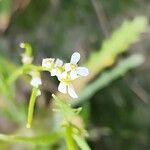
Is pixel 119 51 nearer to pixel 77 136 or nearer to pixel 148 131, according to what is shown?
pixel 148 131

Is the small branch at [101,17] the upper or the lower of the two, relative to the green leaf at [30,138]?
upper

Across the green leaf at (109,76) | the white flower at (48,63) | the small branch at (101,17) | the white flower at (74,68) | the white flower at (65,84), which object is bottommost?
the white flower at (65,84)

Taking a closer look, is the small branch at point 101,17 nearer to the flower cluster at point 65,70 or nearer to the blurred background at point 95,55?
the blurred background at point 95,55

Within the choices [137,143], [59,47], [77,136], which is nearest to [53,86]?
[59,47]

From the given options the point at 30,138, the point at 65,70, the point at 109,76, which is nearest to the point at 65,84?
the point at 65,70

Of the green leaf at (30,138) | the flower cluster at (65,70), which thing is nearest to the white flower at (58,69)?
the flower cluster at (65,70)

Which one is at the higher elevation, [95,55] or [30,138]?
[95,55]

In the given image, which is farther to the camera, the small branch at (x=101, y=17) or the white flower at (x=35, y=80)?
the small branch at (x=101, y=17)

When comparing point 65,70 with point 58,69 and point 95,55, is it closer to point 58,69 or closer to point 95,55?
point 58,69

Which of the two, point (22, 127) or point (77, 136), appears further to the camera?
point (22, 127)
